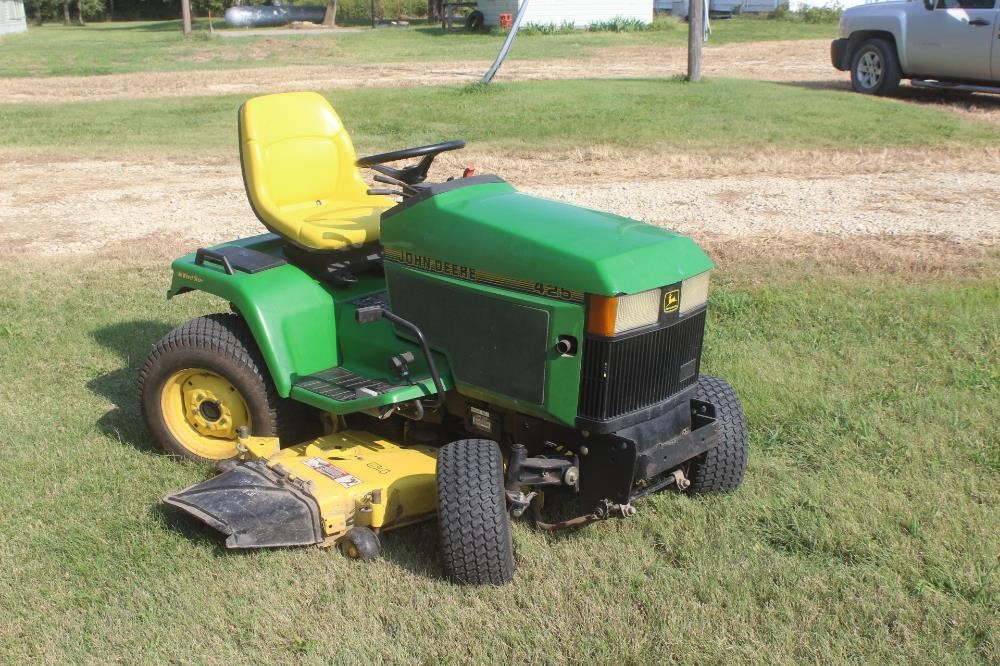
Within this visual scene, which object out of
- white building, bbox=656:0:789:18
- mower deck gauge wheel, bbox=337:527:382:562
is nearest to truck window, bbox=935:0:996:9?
mower deck gauge wheel, bbox=337:527:382:562

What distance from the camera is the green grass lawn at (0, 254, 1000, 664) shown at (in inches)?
126

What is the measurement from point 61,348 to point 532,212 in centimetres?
332

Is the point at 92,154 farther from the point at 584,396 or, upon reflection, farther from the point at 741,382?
the point at 584,396

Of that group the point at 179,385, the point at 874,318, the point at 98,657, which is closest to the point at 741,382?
the point at 874,318

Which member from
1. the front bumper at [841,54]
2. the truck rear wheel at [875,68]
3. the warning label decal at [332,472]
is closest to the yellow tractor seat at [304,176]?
the warning label decal at [332,472]

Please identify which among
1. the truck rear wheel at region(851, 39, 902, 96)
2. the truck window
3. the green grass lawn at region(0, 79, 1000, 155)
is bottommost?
the green grass lawn at region(0, 79, 1000, 155)

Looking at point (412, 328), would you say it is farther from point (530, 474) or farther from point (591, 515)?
point (591, 515)

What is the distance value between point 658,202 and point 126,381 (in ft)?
16.4

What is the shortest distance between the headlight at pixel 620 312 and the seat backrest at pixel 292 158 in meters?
1.57

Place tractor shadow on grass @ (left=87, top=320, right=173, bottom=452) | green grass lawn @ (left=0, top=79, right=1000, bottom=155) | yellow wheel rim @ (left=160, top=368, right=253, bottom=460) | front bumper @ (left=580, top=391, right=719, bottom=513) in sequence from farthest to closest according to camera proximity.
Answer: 1. green grass lawn @ (left=0, top=79, right=1000, bottom=155)
2. tractor shadow on grass @ (left=87, top=320, right=173, bottom=452)
3. yellow wheel rim @ (left=160, top=368, right=253, bottom=460)
4. front bumper @ (left=580, top=391, right=719, bottom=513)

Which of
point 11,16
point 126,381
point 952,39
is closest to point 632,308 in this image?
point 126,381

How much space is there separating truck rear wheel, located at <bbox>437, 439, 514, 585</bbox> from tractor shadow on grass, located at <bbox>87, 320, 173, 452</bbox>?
175 centimetres

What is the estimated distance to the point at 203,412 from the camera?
445 centimetres

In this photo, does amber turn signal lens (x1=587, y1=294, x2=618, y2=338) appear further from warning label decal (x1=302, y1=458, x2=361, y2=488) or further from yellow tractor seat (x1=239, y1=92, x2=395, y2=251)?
yellow tractor seat (x1=239, y1=92, x2=395, y2=251)
